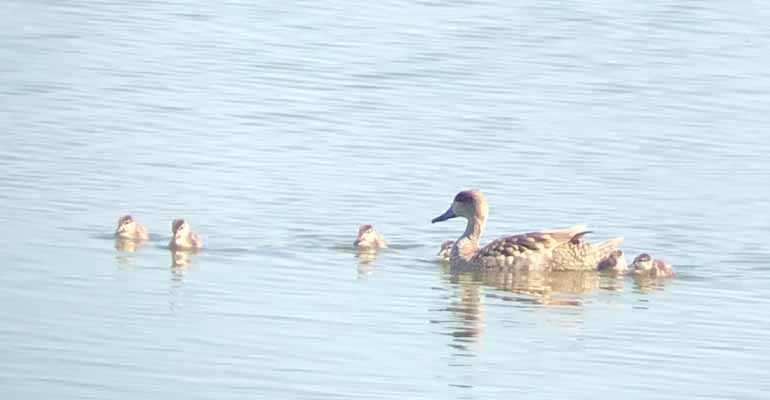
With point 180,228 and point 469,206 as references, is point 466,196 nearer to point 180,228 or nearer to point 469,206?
point 469,206

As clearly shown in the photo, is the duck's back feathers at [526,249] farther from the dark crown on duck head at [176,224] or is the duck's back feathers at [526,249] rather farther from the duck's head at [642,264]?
the dark crown on duck head at [176,224]

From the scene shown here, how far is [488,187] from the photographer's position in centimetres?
1833

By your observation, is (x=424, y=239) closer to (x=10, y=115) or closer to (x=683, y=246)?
(x=683, y=246)

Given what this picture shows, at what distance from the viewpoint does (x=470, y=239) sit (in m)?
16.5

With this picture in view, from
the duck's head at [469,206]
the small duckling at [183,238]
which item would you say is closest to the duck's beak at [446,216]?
the duck's head at [469,206]

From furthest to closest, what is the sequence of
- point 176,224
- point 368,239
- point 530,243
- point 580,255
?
point 580,255
point 530,243
point 368,239
point 176,224

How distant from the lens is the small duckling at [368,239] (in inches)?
616

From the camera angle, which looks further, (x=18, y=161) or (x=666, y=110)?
(x=666, y=110)

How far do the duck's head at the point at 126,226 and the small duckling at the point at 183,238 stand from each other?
0.28 metres

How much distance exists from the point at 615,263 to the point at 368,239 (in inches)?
63.3

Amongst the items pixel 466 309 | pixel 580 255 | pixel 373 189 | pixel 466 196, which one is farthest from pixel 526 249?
pixel 373 189

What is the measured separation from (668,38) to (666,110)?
483 centimetres

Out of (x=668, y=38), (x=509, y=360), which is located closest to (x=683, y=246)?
(x=509, y=360)

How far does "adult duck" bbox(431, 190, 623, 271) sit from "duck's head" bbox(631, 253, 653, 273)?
1.78 feet
